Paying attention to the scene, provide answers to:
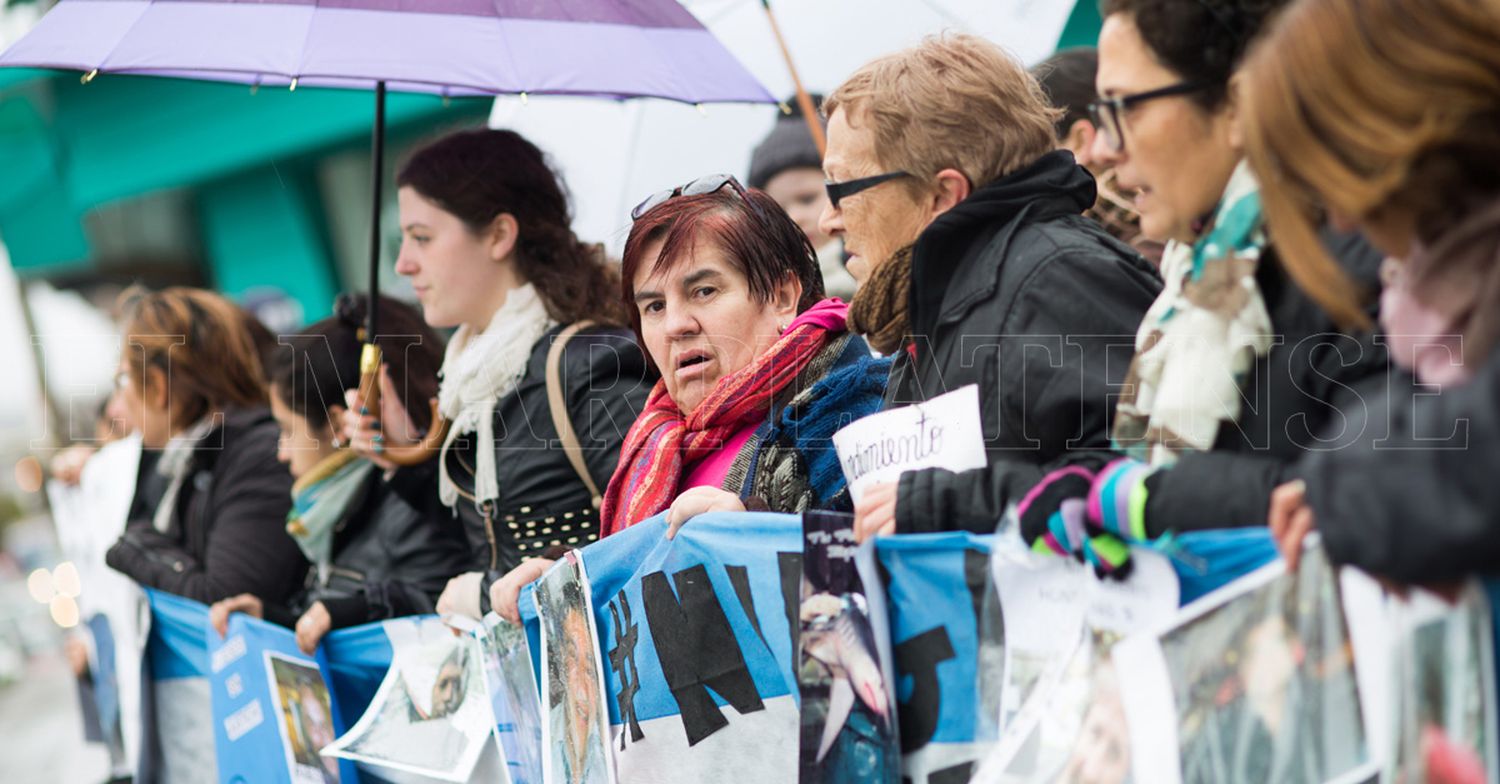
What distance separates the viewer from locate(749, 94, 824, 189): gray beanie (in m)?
5.12

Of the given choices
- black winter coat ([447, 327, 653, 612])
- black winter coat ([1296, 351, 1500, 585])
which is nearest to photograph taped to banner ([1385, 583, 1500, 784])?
black winter coat ([1296, 351, 1500, 585])

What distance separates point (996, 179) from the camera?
109 inches

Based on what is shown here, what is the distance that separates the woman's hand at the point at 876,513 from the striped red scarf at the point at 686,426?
640 mm

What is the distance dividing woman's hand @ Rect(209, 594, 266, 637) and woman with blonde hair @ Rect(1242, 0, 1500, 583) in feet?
11.6

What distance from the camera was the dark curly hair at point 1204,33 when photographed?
2.13 metres

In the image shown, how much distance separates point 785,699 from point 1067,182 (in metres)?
1.07

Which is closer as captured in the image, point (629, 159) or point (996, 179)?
point (996, 179)

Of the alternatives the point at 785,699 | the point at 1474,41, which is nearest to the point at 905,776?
the point at 785,699

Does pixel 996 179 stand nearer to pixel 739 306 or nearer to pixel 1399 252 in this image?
pixel 739 306

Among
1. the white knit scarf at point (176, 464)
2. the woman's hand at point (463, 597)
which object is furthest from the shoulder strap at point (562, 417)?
the white knit scarf at point (176, 464)

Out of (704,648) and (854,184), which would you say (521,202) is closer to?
(854,184)

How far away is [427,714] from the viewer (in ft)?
12.8

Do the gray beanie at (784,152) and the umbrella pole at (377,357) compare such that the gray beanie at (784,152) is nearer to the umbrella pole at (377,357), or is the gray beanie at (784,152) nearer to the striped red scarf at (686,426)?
the umbrella pole at (377,357)

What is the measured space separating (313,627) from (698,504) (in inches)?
70.9
